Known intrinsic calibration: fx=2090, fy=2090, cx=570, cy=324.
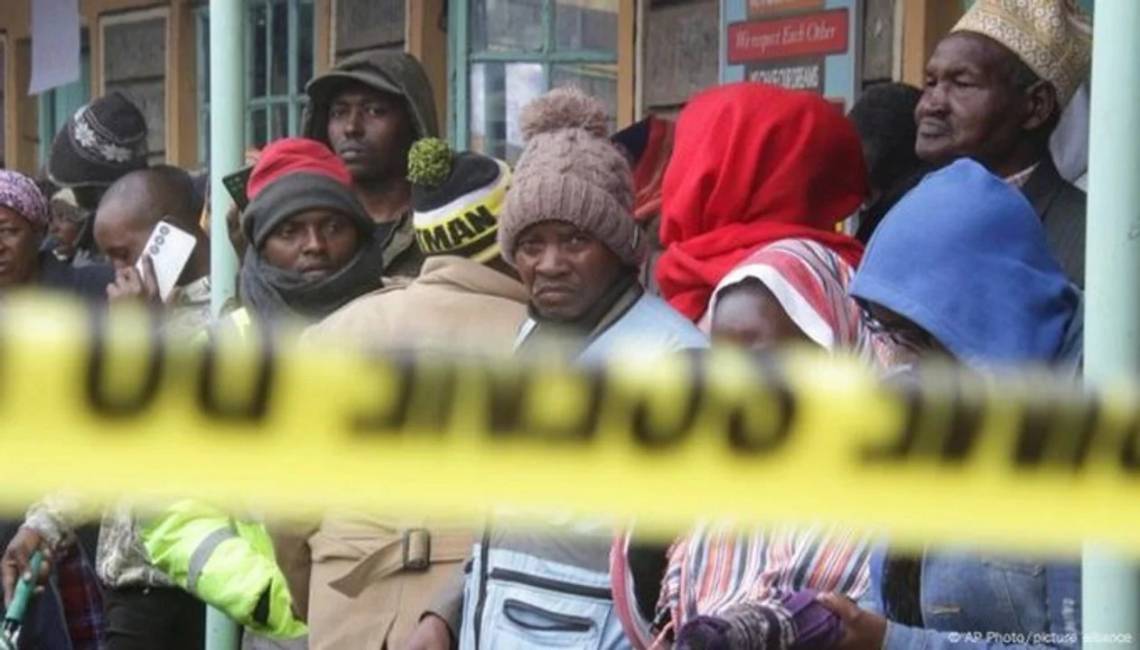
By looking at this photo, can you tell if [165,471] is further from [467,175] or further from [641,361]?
[467,175]

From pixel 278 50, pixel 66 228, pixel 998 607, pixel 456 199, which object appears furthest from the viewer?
pixel 278 50

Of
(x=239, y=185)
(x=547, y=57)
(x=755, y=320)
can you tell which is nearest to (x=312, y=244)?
(x=239, y=185)

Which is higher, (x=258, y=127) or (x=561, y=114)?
(x=258, y=127)

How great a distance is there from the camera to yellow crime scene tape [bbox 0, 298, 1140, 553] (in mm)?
986

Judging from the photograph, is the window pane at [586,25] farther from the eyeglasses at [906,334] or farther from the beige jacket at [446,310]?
the eyeglasses at [906,334]

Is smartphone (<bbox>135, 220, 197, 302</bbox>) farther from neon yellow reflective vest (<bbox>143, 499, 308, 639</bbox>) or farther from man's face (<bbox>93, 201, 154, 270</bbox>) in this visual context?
neon yellow reflective vest (<bbox>143, 499, 308, 639</bbox>)

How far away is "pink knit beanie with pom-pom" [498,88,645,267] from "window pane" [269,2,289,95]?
588 centimetres

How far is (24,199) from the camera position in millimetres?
4496

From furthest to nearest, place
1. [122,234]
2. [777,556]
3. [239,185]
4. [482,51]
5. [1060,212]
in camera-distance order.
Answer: [482,51] → [122,234] → [239,185] → [1060,212] → [777,556]

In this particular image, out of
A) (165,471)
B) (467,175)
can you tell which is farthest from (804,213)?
(165,471)

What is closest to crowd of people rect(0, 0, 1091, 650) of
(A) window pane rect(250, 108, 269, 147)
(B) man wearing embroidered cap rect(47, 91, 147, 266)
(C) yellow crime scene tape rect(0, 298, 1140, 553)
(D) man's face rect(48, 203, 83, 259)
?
→ (C) yellow crime scene tape rect(0, 298, 1140, 553)

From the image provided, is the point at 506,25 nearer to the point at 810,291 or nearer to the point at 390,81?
the point at 390,81

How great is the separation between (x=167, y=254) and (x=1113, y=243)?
109 inches

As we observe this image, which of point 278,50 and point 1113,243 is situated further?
point 278,50
